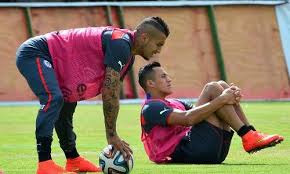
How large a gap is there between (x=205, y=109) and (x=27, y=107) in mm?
13753

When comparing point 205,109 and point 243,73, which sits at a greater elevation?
point 205,109

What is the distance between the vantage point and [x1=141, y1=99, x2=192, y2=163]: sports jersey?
998cm

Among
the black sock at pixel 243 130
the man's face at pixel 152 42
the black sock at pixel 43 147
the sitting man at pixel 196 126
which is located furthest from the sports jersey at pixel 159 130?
the black sock at pixel 43 147

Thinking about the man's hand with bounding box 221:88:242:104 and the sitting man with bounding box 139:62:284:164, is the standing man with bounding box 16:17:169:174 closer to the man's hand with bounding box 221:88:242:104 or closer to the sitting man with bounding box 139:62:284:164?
the sitting man with bounding box 139:62:284:164

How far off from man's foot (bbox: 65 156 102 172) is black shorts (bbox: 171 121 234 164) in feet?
3.05

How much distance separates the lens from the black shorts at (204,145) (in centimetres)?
995

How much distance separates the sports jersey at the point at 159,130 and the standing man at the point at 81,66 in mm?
725

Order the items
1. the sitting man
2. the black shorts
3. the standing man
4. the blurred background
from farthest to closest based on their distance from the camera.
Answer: the blurred background, the black shorts, the sitting man, the standing man

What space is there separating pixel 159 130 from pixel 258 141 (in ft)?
3.57

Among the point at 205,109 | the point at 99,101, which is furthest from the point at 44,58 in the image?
the point at 99,101

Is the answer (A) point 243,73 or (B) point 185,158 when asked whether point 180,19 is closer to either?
(A) point 243,73

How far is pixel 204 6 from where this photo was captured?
1082 inches

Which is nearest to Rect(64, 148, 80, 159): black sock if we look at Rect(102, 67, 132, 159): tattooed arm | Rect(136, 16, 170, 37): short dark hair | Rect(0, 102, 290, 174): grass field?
Rect(0, 102, 290, 174): grass field

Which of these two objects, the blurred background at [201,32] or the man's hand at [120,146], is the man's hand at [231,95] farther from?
the blurred background at [201,32]
